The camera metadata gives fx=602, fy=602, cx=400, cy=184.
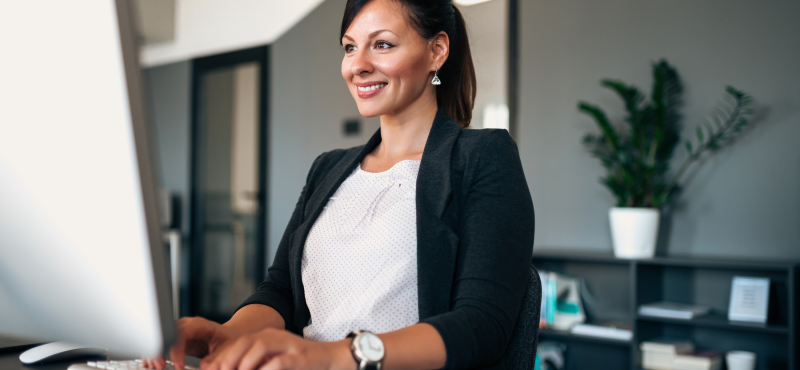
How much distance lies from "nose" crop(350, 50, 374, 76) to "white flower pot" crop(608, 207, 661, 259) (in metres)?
1.94

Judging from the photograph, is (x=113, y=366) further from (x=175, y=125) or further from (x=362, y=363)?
(x=175, y=125)

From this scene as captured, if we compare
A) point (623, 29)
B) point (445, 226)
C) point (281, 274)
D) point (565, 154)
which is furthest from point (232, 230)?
point (445, 226)

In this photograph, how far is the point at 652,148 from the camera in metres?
2.84

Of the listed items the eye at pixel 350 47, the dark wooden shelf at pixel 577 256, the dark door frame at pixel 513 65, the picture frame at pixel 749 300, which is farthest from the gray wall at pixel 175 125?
the eye at pixel 350 47

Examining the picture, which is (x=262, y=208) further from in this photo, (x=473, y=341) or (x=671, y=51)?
(x=473, y=341)

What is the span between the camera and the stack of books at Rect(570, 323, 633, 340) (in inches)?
110

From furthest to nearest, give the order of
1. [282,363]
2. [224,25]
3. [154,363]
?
[224,25]
[154,363]
[282,363]

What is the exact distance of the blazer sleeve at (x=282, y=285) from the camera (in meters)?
1.19

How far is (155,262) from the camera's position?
41 centimetres

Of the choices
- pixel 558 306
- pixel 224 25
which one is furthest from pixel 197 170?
pixel 558 306

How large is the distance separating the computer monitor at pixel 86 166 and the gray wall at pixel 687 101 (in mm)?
2963

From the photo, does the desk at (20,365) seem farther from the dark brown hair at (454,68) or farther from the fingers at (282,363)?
the dark brown hair at (454,68)

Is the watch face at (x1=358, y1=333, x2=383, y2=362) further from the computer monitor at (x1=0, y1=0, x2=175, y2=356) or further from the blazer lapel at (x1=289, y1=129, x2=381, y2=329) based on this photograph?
the blazer lapel at (x1=289, y1=129, x2=381, y2=329)

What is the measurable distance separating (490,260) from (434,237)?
143mm
